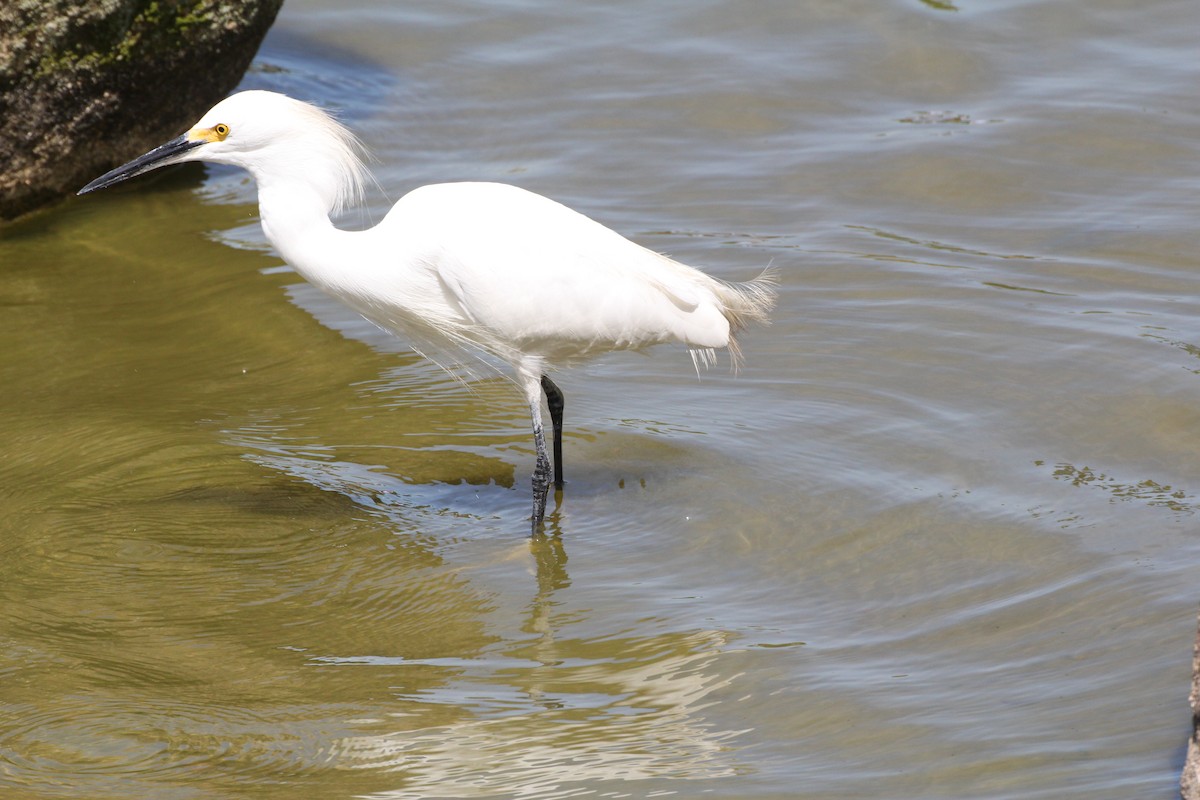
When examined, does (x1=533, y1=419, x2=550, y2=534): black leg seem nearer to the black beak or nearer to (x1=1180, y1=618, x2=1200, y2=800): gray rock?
the black beak

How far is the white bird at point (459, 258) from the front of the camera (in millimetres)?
5016

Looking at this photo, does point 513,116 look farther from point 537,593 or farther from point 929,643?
point 929,643

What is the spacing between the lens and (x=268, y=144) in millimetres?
Answer: 4992

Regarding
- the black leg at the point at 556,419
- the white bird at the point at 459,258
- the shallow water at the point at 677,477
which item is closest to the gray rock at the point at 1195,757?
the shallow water at the point at 677,477

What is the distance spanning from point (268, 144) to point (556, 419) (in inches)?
63.7

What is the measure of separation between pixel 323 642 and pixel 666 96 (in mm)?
5900

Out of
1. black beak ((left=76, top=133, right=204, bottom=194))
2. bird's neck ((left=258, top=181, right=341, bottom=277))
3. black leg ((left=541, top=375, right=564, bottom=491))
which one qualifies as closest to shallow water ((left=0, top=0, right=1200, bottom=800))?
black leg ((left=541, top=375, right=564, bottom=491))

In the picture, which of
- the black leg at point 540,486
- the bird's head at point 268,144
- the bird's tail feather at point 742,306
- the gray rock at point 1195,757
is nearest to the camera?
the gray rock at point 1195,757

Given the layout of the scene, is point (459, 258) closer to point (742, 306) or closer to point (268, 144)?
point (268, 144)

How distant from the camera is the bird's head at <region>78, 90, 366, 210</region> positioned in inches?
195

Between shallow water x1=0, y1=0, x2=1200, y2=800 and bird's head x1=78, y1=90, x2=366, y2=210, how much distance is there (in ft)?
4.32

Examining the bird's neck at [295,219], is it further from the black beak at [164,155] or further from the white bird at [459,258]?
the black beak at [164,155]

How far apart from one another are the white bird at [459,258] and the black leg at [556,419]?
0.63ft

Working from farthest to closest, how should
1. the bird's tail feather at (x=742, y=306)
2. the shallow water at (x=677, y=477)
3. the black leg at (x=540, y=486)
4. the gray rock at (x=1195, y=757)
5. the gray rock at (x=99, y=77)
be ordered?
1. the gray rock at (x=99, y=77)
2. the bird's tail feather at (x=742, y=306)
3. the black leg at (x=540, y=486)
4. the shallow water at (x=677, y=477)
5. the gray rock at (x=1195, y=757)
